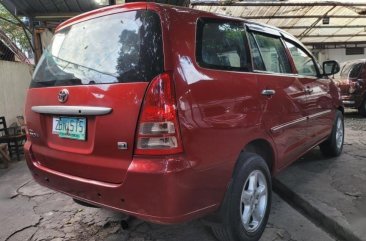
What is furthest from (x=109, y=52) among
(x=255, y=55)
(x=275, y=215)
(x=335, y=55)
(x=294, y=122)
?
(x=335, y=55)

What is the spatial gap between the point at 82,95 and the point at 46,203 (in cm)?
223

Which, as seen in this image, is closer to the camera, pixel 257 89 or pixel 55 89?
pixel 55 89

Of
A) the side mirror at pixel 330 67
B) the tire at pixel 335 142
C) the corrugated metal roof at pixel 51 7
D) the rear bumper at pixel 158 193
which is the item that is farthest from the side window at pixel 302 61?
the corrugated metal roof at pixel 51 7

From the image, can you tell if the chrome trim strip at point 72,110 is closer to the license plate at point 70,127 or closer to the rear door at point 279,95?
the license plate at point 70,127

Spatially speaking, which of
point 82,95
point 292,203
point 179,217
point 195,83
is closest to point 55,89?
point 82,95

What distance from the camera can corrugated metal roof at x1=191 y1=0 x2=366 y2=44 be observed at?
10375mm

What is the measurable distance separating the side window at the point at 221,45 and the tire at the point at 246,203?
2.35 feet

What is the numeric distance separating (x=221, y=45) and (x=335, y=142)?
3178mm

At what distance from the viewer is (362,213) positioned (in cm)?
316

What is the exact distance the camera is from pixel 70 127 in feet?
7.79

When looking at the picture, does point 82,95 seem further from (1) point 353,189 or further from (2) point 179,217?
(1) point 353,189

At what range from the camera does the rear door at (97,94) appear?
208 centimetres

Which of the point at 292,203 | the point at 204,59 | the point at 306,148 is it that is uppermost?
the point at 204,59

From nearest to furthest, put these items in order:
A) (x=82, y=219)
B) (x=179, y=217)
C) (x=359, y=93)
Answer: (x=179, y=217)
(x=82, y=219)
(x=359, y=93)
